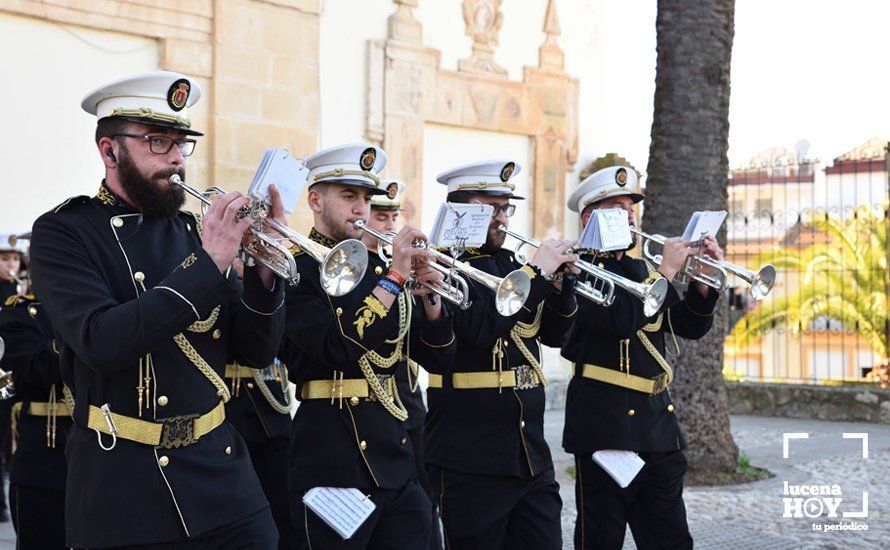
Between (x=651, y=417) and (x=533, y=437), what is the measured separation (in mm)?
766

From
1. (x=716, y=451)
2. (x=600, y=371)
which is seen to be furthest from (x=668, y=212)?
(x=600, y=371)

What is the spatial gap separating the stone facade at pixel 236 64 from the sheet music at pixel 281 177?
7002 millimetres

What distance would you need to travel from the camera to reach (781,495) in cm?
848

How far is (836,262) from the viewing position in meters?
14.6

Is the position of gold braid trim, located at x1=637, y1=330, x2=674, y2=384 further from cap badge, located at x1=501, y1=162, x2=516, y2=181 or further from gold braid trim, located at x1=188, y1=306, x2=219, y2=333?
gold braid trim, located at x1=188, y1=306, x2=219, y2=333

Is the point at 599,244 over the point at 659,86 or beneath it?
beneath

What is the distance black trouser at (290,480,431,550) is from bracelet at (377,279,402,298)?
0.74m

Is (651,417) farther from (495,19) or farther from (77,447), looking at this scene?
(495,19)

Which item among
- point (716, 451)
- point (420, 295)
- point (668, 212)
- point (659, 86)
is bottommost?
point (716, 451)

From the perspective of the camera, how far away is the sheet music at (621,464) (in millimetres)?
5320

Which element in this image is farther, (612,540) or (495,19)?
(495,19)

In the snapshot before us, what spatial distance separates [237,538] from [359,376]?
1.21m

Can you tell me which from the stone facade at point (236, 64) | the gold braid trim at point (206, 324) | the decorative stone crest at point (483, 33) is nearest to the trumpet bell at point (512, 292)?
the gold braid trim at point (206, 324)

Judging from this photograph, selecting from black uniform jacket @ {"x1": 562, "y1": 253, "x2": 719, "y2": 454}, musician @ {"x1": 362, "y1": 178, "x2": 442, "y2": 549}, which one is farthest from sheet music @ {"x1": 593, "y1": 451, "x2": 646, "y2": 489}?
musician @ {"x1": 362, "y1": 178, "x2": 442, "y2": 549}
